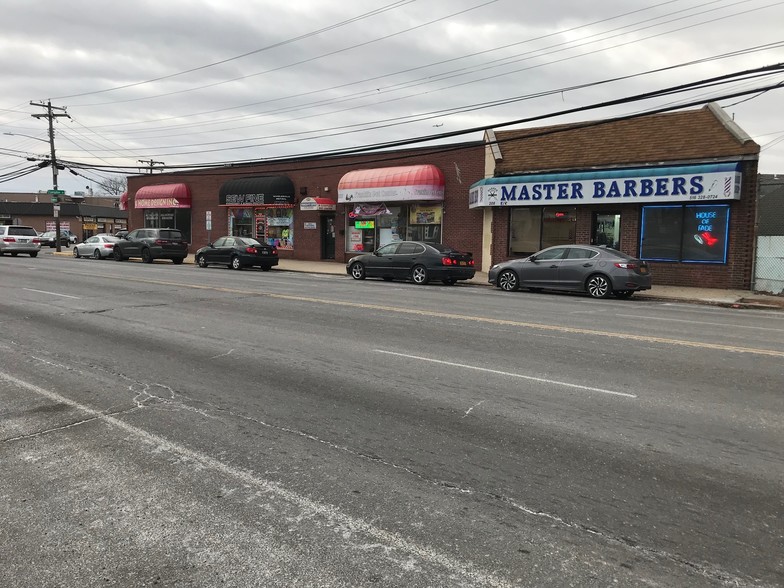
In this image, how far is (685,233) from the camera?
19484 mm

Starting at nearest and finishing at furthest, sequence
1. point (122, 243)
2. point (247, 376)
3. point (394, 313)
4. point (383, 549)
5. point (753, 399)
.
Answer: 1. point (383, 549)
2. point (753, 399)
3. point (247, 376)
4. point (394, 313)
5. point (122, 243)

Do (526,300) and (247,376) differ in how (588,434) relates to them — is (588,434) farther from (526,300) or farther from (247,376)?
(526,300)

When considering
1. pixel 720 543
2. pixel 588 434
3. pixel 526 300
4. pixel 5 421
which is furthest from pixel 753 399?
pixel 526 300

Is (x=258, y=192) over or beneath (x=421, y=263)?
over

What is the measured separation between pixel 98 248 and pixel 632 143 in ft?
89.0

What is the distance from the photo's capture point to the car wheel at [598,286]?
15.9m

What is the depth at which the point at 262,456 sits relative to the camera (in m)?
4.34

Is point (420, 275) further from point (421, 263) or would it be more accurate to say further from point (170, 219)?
point (170, 219)

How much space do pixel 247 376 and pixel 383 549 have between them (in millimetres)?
3943

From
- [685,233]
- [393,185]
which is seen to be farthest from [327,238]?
[685,233]

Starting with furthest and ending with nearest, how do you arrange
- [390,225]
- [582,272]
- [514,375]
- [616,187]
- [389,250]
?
[390,225]
[389,250]
[616,187]
[582,272]
[514,375]

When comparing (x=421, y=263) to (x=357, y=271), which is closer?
(x=421, y=263)

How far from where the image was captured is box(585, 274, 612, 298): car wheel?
52.3 ft

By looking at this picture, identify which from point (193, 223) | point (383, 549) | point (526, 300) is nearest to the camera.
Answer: point (383, 549)
